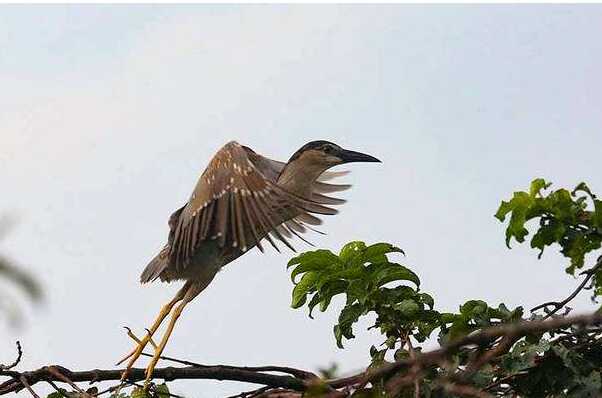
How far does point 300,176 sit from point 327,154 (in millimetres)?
279

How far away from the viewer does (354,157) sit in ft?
16.1

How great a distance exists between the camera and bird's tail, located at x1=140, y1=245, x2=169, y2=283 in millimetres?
4297

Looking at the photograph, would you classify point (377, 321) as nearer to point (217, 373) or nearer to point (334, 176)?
point (217, 373)

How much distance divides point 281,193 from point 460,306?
3.80 ft

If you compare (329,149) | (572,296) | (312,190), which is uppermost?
(329,149)

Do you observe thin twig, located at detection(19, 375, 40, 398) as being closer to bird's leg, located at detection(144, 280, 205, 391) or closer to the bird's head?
bird's leg, located at detection(144, 280, 205, 391)

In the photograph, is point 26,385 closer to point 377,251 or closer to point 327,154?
point 377,251

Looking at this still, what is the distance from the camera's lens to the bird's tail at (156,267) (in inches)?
169

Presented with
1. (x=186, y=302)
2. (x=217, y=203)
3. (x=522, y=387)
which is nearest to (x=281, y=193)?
(x=217, y=203)

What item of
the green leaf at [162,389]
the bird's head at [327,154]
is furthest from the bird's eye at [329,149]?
the green leaf at [162,389]

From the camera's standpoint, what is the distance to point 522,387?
2.93m

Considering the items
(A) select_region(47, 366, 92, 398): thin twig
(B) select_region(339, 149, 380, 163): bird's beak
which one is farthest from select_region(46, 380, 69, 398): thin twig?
(B) select_region(339, 149, 380, 163): bird's beak

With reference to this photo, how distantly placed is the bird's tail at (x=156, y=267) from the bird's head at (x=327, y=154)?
2.65 feet

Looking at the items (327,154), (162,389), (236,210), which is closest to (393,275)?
(162,389)
